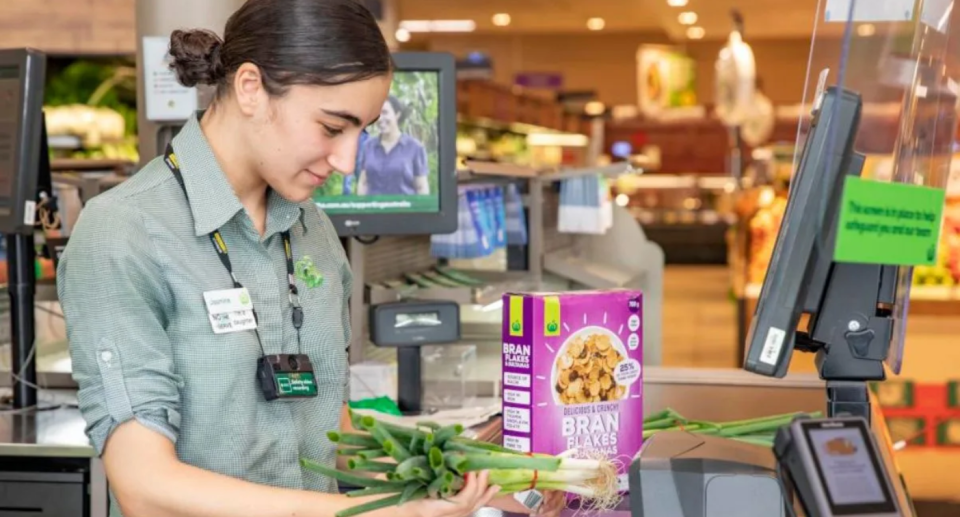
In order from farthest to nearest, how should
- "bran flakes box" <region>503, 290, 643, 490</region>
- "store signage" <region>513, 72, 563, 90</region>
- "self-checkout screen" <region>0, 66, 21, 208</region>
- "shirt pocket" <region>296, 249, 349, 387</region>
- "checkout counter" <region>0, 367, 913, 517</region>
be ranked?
"store signage" <region>513, 72, 563, 90</region> < "self-checkout screen" <region>0, 66, 21, 208</region> < "checkout counter" <region>0, 367, 913, 517</region> < "bran flakes box" <region>503, 290, 643, 490</region> < "shirt pocket" <region>296, 249, 349, 387</region>

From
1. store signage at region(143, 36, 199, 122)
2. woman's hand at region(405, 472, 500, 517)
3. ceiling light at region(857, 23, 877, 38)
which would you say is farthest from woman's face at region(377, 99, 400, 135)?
ceiling light at region(857, 23, 877, 38)

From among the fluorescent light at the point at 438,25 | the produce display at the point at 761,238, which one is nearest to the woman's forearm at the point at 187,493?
the produce display at the point at 761,238

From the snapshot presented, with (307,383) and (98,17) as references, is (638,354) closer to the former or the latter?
(307,383)

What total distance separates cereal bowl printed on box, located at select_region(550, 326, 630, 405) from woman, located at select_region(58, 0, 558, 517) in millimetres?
406

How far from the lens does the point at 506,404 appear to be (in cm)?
218

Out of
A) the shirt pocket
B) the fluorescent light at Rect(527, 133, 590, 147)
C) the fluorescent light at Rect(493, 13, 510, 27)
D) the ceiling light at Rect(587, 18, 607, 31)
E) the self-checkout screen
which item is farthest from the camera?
the fluorescent light at Rect(527, 133, 590, 147)

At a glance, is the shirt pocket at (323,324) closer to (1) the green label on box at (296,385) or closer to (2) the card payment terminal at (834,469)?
(1) the green label on box at (296,385)

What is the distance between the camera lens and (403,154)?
3416 mm

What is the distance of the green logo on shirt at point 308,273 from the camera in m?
1.99

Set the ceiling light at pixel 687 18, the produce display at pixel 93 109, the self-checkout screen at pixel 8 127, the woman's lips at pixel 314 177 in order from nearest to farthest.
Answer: the woman's lips at pixel 314 177, the self-checkout screen at pixel 8 127, the produce display at pixel 93 109, the ceiling light at pixel 687 18

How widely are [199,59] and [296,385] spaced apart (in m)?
0.49

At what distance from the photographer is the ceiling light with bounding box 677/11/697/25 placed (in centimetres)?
1407

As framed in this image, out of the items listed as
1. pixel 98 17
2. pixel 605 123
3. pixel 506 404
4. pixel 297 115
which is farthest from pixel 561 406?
pixel 605 123

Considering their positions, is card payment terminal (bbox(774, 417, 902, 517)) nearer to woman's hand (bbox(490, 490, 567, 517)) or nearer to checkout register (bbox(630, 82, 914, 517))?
checkout register (bbox(630, 82, 914, 517))
